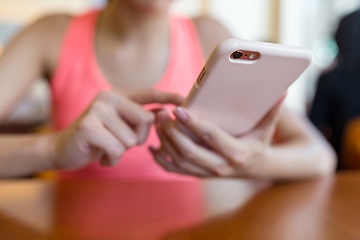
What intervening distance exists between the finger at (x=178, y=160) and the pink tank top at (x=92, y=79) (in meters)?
0.19

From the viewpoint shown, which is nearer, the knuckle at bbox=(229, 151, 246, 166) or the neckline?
the knuckle at bbox=(229, 151, 246, 166)

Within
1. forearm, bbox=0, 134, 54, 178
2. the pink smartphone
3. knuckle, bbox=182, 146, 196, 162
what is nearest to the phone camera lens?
the pink smartphone

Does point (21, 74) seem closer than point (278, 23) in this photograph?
Yes

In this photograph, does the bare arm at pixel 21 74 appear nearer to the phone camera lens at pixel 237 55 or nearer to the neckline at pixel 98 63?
the neckline at pixel 98 63

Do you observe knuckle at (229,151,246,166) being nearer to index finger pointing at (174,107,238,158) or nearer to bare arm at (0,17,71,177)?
index finger pointing at (174,107,238,158)

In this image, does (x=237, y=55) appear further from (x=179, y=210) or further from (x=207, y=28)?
(x=207, y=28)

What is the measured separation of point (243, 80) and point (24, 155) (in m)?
0.25

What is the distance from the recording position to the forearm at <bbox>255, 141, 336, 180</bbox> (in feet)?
1.17

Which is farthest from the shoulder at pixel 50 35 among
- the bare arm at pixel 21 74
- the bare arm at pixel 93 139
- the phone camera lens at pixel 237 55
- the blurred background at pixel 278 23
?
the blurred background at pixel 278 23

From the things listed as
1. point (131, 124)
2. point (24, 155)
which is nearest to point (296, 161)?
point (131, 124)

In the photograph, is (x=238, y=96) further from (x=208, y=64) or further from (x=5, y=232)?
(x=5, y=232)

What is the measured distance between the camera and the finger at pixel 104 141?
0.93 feet

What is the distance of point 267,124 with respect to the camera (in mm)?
302

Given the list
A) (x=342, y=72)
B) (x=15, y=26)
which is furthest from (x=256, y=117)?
(x=15, y=26)
